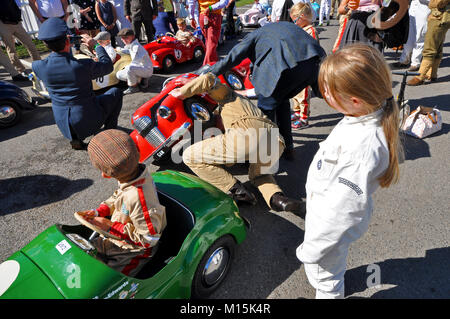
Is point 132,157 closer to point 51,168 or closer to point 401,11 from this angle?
point 51,168

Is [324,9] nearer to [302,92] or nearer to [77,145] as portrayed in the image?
[302,92]

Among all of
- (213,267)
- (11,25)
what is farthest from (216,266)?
(11,25)

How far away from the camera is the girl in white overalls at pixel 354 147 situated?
149 cm

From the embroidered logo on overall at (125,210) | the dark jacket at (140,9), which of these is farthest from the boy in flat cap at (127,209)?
the dark jacket at (140,9)

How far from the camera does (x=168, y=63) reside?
24.2ft

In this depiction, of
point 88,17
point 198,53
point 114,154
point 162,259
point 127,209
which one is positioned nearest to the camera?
point 114,154

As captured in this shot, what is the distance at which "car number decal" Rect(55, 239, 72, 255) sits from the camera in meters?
1.75

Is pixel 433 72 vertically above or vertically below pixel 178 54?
below

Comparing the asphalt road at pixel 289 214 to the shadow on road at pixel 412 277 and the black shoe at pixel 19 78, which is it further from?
the black shoe at pixel 19 78

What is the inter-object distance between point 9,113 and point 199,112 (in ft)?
11.8

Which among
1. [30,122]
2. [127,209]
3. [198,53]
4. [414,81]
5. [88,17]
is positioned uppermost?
[88,17]

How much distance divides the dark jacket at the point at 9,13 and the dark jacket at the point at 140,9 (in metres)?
2.69
